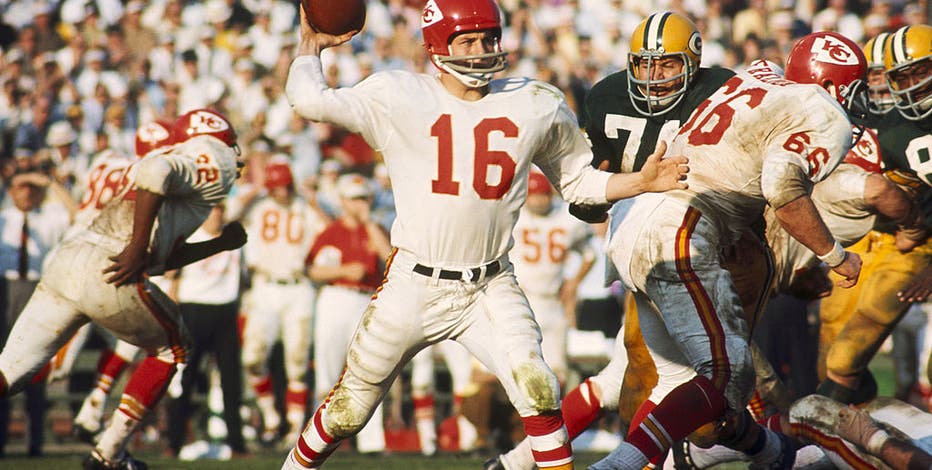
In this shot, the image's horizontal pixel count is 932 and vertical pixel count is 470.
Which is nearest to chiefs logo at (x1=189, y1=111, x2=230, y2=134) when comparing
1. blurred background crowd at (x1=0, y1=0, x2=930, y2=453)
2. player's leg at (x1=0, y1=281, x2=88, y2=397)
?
player's leg at (x1=0, y1=281, x2=88, y2=397)

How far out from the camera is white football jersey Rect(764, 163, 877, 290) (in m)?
6.28

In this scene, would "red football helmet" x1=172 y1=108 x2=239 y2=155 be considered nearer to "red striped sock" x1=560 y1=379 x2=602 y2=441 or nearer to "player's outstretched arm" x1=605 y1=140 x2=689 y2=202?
"red striped sock" x1=560 y1=379 x2=602 y2=441

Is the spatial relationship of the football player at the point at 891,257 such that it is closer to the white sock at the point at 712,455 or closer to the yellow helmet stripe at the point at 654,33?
the white sock at the point at 712,455

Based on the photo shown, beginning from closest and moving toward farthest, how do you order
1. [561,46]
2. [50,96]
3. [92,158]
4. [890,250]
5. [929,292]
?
1. [929,292]
2. [890,250]
3. [92,158]
4. [50,96]
5. [561,46]

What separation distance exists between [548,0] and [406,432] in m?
7.46

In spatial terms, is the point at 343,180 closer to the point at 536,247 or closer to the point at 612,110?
the point at 536,247

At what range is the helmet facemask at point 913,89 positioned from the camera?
21.6 feet

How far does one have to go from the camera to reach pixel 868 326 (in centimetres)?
704

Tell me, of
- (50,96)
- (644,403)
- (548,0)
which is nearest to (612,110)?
(644,403)

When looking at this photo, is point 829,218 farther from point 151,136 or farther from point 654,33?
point 151,136

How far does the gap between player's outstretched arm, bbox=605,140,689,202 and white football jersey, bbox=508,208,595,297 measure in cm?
502

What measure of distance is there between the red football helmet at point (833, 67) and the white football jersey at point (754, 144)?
1.15 feet

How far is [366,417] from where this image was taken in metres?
5.22

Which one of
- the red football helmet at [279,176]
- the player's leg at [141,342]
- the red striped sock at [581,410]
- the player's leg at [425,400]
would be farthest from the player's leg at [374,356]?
the red football helmet at [279,176]
